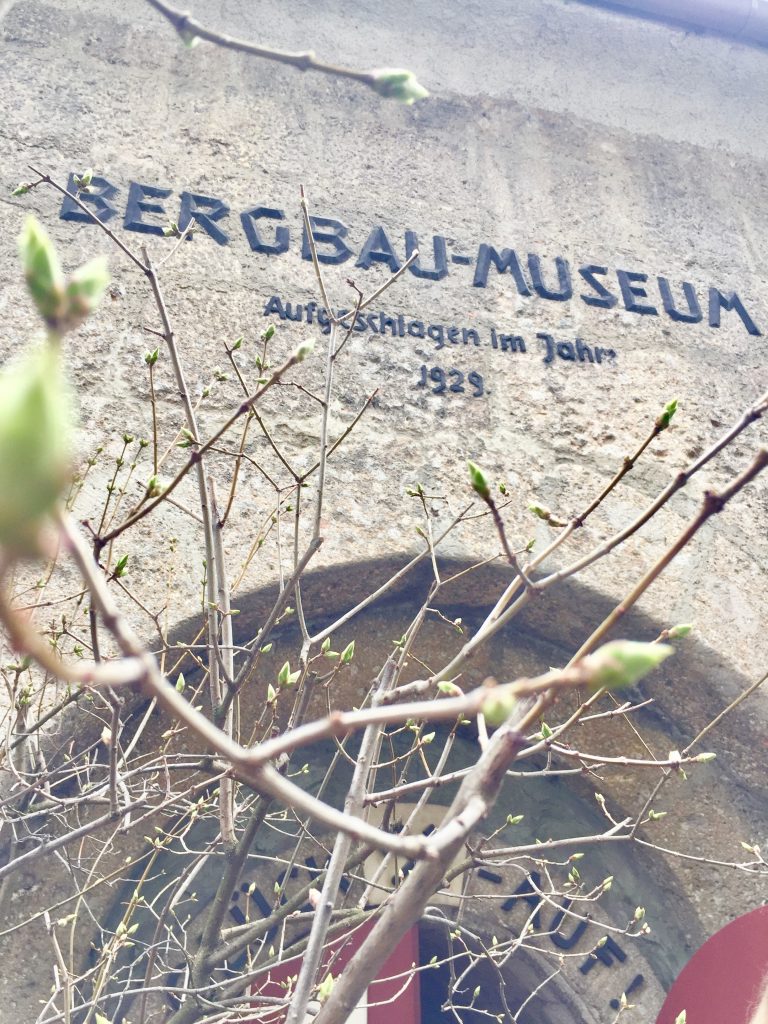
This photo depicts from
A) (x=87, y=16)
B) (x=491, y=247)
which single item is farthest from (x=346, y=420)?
(x=87, y=16)

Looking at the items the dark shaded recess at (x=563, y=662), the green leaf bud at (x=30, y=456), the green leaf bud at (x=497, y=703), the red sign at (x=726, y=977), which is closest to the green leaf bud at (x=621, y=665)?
the green leaf bud at (x=497, y=703)

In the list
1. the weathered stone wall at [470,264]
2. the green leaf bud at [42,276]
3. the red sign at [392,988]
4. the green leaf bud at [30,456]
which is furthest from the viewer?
the weathered stone wall at [470,264]

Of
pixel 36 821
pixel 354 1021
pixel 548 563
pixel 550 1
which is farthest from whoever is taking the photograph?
pixel 550 1

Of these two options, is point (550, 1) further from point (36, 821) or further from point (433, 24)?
point (36, 821)

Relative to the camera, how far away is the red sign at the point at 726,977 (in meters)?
2.00

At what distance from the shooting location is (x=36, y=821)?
1.93 meters

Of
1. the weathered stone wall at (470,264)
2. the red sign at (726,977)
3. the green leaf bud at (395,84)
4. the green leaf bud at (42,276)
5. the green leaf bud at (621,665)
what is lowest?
the red sign at (726,977)

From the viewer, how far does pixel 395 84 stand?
924 mm

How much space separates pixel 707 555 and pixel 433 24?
2.50 metres

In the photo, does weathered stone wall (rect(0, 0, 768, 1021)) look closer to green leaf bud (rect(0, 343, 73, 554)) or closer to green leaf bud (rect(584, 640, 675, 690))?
green leaf bud (rect(584, 640, 675, 690))

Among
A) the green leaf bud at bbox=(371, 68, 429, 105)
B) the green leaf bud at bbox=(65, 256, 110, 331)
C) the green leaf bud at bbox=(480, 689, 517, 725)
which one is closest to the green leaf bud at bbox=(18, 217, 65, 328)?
the green leaf bud at bbox=(65, 256, 110, 331)

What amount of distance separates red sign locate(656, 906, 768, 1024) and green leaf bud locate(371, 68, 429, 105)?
196cm

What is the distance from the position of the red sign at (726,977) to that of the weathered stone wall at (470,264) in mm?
113

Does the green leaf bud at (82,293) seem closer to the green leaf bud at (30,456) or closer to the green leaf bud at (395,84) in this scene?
the green leaf bud at (30,456)
